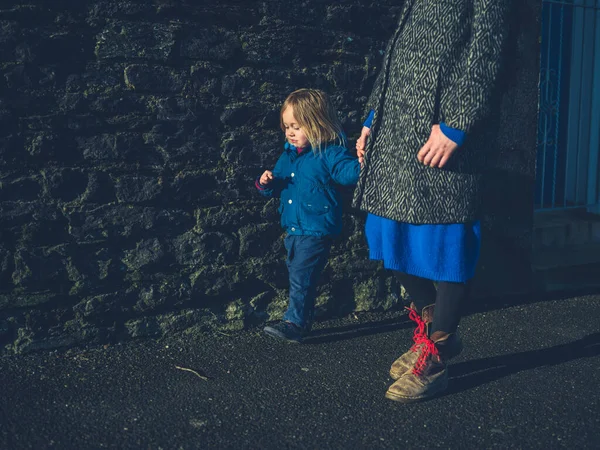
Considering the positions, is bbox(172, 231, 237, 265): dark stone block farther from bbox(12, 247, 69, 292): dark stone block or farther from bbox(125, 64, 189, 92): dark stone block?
bbox(125, 64, 189, 92): dark stone block

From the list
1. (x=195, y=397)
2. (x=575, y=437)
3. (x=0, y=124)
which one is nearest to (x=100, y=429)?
(x=195, y=397)

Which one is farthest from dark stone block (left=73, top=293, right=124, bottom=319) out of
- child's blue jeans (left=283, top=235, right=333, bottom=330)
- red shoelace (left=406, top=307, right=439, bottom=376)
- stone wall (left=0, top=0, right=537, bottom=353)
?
red shoelace (left=406, top=307, right=439, bottom=376)

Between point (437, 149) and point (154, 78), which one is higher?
point (154, 78)

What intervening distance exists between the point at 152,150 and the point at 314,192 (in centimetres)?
87

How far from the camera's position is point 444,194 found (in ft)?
9.08

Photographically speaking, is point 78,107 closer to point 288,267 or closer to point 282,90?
point 282,90

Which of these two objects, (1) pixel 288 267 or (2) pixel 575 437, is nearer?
(2) pixel 575 437

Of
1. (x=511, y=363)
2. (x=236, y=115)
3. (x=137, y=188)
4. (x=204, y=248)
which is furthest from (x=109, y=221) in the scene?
(x=511, y=363)

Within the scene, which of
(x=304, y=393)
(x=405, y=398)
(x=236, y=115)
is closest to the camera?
(x=405, y=398)

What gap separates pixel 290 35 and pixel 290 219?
1.01 metres

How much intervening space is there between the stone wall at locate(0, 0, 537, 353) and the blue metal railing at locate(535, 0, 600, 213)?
2056mm

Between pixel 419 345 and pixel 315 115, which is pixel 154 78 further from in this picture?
pixel 419 345

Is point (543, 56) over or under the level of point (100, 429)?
over

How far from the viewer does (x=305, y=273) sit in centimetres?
360
